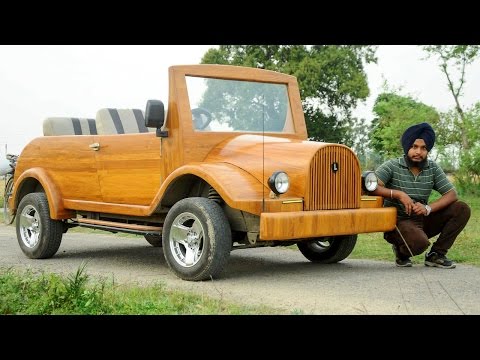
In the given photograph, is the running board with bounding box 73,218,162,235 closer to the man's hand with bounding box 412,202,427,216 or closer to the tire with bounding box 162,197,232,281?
the tire with bounding box 162,197,232,281

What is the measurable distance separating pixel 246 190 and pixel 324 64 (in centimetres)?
3183

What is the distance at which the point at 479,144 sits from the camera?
24.6m

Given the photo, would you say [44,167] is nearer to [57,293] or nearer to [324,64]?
[57,293]

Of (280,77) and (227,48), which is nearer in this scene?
(280,77)

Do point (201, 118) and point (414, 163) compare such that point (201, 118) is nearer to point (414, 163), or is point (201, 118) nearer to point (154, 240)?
point (414, 163)

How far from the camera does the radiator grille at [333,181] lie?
296 inches

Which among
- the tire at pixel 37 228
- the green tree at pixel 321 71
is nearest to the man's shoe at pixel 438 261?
the tire at pixel 37 228

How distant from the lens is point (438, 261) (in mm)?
8586

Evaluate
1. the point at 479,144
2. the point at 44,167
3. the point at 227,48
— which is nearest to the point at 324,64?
the point at 227,48

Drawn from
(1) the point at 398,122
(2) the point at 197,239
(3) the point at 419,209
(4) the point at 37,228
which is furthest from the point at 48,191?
(1) the point at 398,122

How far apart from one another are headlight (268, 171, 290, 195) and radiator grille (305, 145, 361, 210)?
10.4 inches

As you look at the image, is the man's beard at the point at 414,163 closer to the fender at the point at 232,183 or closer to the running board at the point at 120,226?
the fender at the point at 232,183

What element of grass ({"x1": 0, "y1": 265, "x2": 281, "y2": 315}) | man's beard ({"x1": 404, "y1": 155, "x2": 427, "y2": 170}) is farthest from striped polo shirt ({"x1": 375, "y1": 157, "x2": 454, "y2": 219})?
grass ({"x1": 0, "y1": 265, "x2": 281, "y2": 315})

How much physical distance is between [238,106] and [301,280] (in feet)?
7.38
